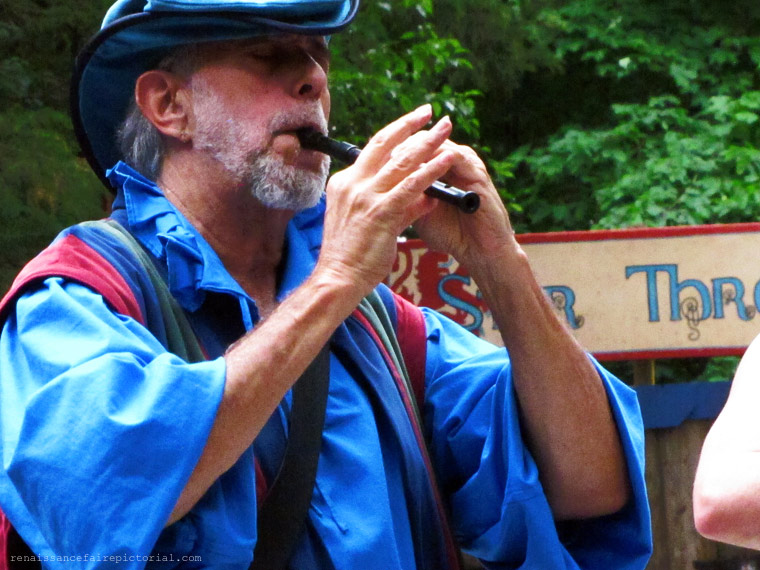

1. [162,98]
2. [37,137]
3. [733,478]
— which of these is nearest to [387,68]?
[37,137]

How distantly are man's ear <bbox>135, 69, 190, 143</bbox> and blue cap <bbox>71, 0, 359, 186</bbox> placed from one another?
30 mm

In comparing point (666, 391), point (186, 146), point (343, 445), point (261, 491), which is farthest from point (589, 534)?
point (666, 391)

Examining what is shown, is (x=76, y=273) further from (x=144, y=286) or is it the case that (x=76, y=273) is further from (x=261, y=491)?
(x=261, y=491)

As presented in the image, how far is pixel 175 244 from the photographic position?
5.86ft

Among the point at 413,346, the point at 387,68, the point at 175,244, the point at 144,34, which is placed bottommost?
the point at 387,68

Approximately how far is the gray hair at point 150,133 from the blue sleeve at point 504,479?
0.55 m

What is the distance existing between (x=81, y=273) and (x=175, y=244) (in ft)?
0.65

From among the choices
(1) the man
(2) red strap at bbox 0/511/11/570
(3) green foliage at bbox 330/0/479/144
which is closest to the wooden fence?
(3) green foliage at bbox 330/0/479/144

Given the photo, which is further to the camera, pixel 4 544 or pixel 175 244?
pixel 175 244

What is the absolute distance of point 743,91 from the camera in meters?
6.75

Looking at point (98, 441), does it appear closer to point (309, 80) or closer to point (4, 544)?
point (4, 544)

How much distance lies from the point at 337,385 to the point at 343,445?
103 mm

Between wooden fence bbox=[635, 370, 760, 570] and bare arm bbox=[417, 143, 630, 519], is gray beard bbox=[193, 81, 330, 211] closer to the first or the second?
bare arm bbox=[417, 143, 630, 519]

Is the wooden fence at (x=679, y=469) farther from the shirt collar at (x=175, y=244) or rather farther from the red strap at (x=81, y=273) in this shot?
the red strap at (x=81, y=273)
